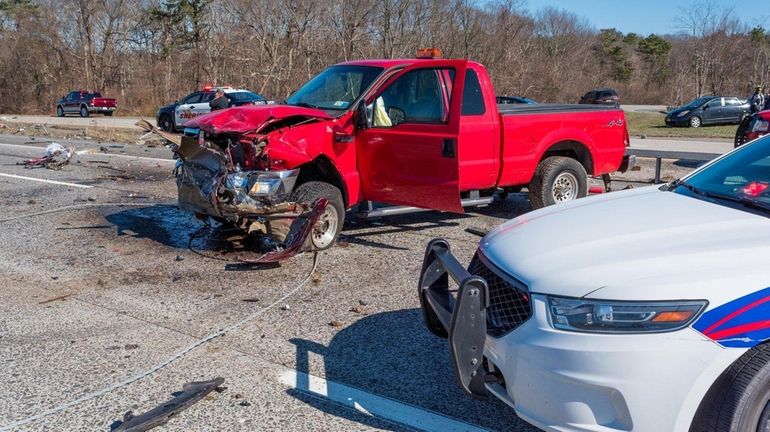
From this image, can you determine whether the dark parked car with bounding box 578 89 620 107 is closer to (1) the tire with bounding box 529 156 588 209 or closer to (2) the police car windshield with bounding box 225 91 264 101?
(2) the police car windshield with bounding box 225 91 264 101

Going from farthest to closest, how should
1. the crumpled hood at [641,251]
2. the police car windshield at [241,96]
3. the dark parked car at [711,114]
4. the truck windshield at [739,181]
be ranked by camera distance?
1. the dark parked car at [711,114]
2. the police car windshield at [241,96]
3. the truck windshield at [739,181]
4. the crumpled hood at [641,251]

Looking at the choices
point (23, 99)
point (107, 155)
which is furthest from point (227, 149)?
point (23, 99)

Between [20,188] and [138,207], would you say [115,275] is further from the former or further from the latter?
[20,188]

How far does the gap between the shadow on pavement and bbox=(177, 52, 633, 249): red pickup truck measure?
201cm

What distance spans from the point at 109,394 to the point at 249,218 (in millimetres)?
2944

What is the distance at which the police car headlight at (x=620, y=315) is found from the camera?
2.84 m

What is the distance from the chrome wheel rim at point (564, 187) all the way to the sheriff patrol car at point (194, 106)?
1937cm

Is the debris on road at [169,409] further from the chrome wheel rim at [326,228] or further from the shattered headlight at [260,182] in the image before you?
the chrome wheel rim at [326,228]

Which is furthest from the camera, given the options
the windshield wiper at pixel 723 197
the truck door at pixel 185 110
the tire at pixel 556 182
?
the truck door at pixel 185 110

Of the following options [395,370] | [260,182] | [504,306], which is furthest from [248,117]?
[504,306]

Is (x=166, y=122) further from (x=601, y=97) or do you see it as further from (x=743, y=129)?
(x=601, y=97)

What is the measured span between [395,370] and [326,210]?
302 centimetres

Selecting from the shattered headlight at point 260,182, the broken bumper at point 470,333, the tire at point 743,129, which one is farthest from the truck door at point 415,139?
the tire at point 743,129

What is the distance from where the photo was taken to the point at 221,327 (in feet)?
17.5
